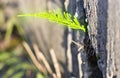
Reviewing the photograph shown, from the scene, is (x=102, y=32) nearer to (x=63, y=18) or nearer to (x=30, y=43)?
(x=63, y=18)

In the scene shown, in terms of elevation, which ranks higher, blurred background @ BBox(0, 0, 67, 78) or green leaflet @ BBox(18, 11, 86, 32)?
green leaflet @ BBox(18, 11, 86, 32)

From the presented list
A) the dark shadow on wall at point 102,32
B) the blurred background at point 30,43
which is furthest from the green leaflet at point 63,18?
the blurred background at point 30,43

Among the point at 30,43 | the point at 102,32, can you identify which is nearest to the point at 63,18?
the point at 102,32

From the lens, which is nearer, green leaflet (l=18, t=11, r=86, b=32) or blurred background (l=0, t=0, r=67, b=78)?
green leaflet (l=18, t=11, r=86, b=32)

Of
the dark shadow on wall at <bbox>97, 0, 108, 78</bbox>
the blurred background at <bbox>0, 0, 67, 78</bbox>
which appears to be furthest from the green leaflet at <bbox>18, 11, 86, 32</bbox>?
the blurred background at <bbox>0, 0, 67, 78</bbox>

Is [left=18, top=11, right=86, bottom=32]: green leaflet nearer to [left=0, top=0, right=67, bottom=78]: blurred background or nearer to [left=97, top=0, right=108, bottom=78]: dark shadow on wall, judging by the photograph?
[left=97, top=0, right=108, bottom=78]: dark shadow on wall
